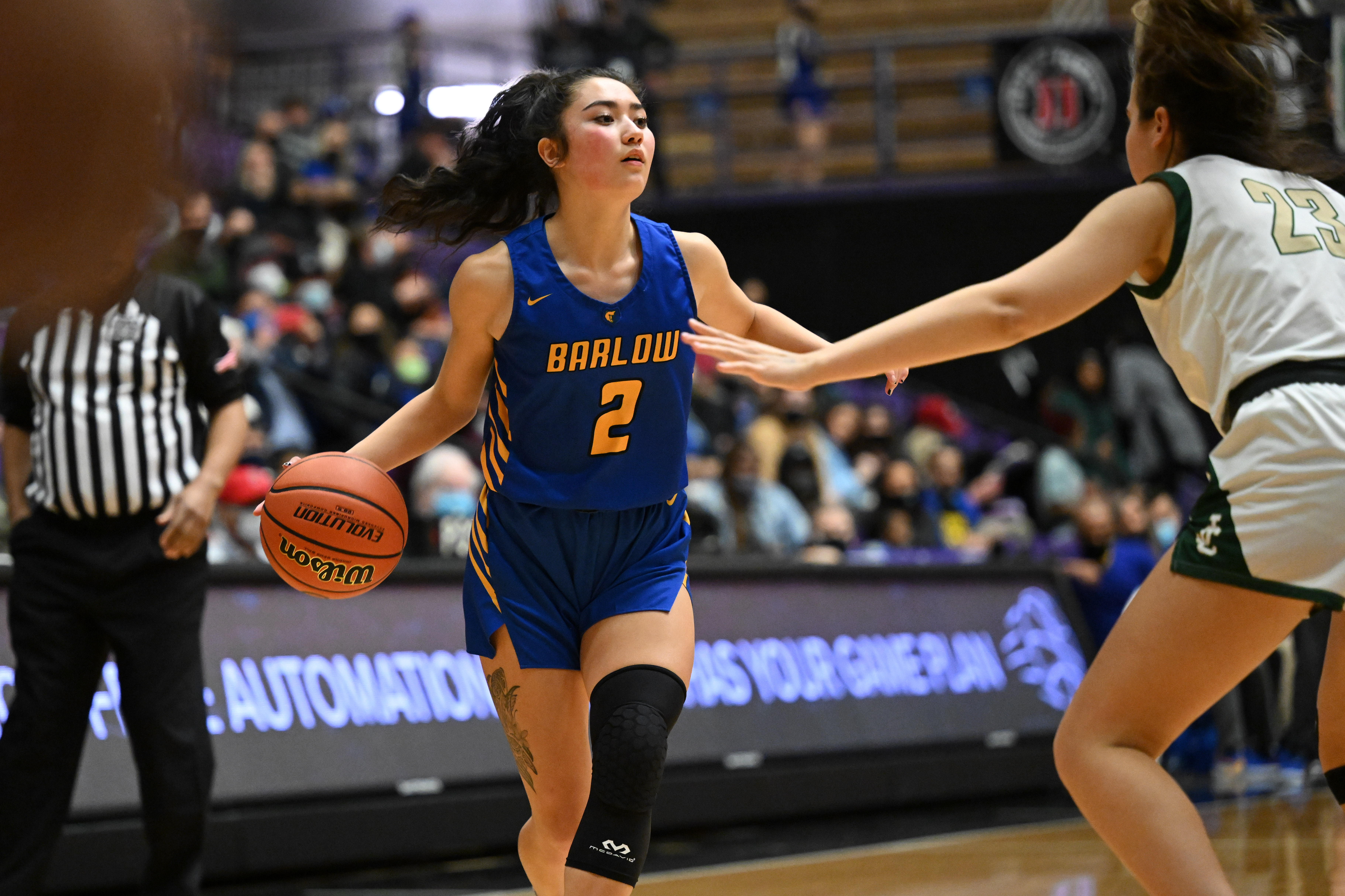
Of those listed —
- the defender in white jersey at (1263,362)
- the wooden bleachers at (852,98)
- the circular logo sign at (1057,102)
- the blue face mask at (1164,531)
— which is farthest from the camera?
the wooden bleachers at (852,98)

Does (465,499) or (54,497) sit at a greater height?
(54,497)

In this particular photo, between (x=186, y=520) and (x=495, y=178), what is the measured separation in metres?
1.51

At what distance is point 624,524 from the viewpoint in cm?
339

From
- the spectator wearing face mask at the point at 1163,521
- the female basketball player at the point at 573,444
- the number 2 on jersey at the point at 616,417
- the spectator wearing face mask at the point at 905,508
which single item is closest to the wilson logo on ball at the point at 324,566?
the female basketball player at the point at 573,444

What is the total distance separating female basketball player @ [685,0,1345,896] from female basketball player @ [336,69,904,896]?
51 cm

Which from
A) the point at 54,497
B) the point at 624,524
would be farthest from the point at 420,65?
the point at 624,524

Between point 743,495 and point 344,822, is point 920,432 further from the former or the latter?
point 344,822

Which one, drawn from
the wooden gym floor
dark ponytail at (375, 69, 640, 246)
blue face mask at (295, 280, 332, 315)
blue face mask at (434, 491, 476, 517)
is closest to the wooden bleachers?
blue face mask at (295, 280, 332, 315)

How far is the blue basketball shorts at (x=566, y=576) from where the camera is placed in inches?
131

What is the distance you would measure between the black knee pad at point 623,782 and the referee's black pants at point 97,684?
5.87 ft

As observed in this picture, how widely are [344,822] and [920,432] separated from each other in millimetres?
8399

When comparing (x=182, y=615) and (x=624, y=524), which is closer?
(x=624, y=524)

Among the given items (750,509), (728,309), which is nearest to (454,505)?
(750,509)

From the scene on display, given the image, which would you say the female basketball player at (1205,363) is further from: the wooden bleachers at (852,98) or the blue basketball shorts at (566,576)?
the wooden bleachers at (852,98)
